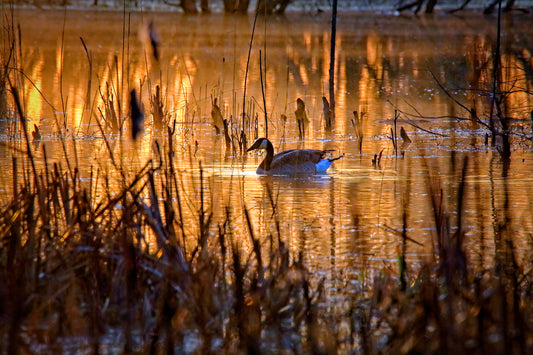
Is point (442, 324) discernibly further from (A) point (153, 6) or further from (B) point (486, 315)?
(A) point (153, 6)

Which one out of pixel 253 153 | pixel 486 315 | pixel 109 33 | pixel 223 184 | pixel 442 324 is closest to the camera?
pixel 442 324

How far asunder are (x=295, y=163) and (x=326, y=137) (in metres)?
2.22

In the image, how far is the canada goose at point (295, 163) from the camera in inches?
335

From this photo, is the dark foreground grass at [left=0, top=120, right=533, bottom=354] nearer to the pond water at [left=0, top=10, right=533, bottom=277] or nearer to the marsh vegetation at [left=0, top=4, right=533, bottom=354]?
the marsh vegetation at [left=0, top=4, right=533, bottom=354]

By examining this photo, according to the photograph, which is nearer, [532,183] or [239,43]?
[532,183]

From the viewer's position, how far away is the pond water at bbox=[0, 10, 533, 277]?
6.06 meters

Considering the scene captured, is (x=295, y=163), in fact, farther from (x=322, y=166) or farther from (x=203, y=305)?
(x=203, y=305)

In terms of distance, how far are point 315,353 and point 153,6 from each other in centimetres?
4137

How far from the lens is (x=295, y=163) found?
8.71 metres

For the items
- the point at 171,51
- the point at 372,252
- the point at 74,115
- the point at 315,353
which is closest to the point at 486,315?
the point at 315,353

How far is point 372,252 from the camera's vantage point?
541 centimetres

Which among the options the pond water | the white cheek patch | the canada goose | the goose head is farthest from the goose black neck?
the white cheek patch

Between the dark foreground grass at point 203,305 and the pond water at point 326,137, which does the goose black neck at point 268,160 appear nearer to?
the pond water at point 326,137

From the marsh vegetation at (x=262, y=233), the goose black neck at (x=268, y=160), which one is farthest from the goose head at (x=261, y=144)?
the marsh vegetation at (x=262, y=233)
